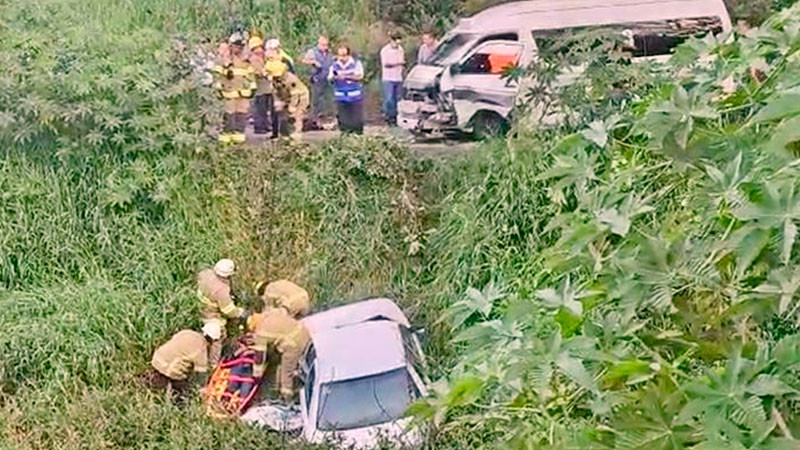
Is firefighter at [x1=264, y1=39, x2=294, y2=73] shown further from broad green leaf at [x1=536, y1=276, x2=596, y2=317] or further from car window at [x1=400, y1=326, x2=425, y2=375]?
broad green leaf at [x1=536, y1=276, x2=596, y2=317]

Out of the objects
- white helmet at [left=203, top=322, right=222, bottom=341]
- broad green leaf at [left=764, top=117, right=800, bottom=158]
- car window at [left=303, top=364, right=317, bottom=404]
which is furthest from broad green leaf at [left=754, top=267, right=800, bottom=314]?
white helmet at [left=203, top=322, right=222, bottom=341]

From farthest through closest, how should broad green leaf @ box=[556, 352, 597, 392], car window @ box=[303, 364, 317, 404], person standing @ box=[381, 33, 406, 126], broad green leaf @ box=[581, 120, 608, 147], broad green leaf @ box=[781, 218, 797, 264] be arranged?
person standing @ box=[381, 33, 406, 126] → car window @ box=[303, 364, 317, 404] → broad green leaf @ box=[581, 120, 608, 147] → broad green leaf @ box=[556, 352, 597, 392] → broad green leaf @ box=[781, 218, 797, 264]

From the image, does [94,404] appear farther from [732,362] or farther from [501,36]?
[732,362]

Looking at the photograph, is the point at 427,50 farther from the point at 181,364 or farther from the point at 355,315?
the point at 181,364

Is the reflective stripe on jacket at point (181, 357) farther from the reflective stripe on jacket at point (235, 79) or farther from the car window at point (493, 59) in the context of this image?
the car window at point (493, 59)

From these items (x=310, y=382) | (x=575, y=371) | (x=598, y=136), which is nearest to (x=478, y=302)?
(x=598, y=136)

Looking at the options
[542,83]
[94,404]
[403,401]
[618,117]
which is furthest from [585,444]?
[542,83]
